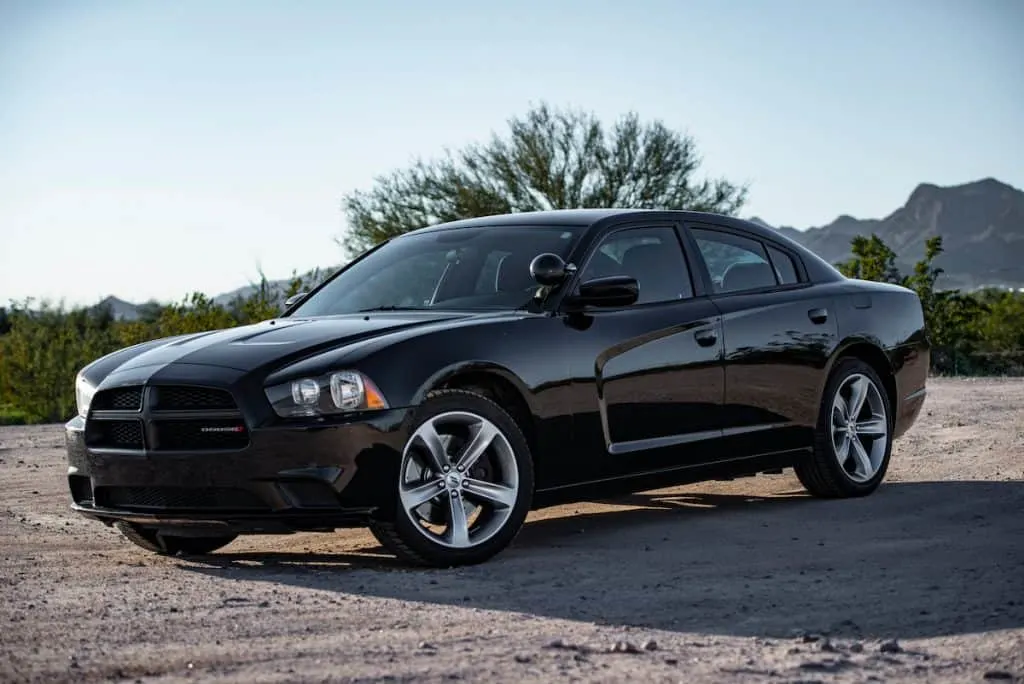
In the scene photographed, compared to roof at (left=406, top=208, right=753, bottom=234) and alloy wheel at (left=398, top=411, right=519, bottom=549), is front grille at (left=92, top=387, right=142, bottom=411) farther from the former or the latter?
roof at (left=406, top=208, right=753, bottom=234)

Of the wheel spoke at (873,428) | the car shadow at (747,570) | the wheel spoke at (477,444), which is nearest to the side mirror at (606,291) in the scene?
the wheel spoke at (477,444)

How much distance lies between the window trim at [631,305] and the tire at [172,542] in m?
1.96

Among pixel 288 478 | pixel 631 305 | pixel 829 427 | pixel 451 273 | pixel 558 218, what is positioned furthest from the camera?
pixel 829 427

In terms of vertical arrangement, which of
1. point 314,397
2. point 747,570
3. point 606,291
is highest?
point 606,291

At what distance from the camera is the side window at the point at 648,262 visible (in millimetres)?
7340

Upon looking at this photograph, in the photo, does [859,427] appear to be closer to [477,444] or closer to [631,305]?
[631,305]

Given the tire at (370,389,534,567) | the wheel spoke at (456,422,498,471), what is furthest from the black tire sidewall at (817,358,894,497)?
the wheel spoke at (456,422,498,471)

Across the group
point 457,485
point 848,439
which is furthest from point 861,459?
point 457,485

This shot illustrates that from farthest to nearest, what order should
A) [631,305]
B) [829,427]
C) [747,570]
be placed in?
[829,427], [631,305], [747,570]

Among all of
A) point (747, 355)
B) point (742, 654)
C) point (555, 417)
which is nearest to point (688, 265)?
point (747, 355)

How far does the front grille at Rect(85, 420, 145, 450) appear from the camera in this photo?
6.27m

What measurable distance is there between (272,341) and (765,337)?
276 cm

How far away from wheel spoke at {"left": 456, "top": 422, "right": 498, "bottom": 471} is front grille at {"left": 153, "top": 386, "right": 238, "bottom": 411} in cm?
97

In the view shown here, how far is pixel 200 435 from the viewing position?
19.9 ft
